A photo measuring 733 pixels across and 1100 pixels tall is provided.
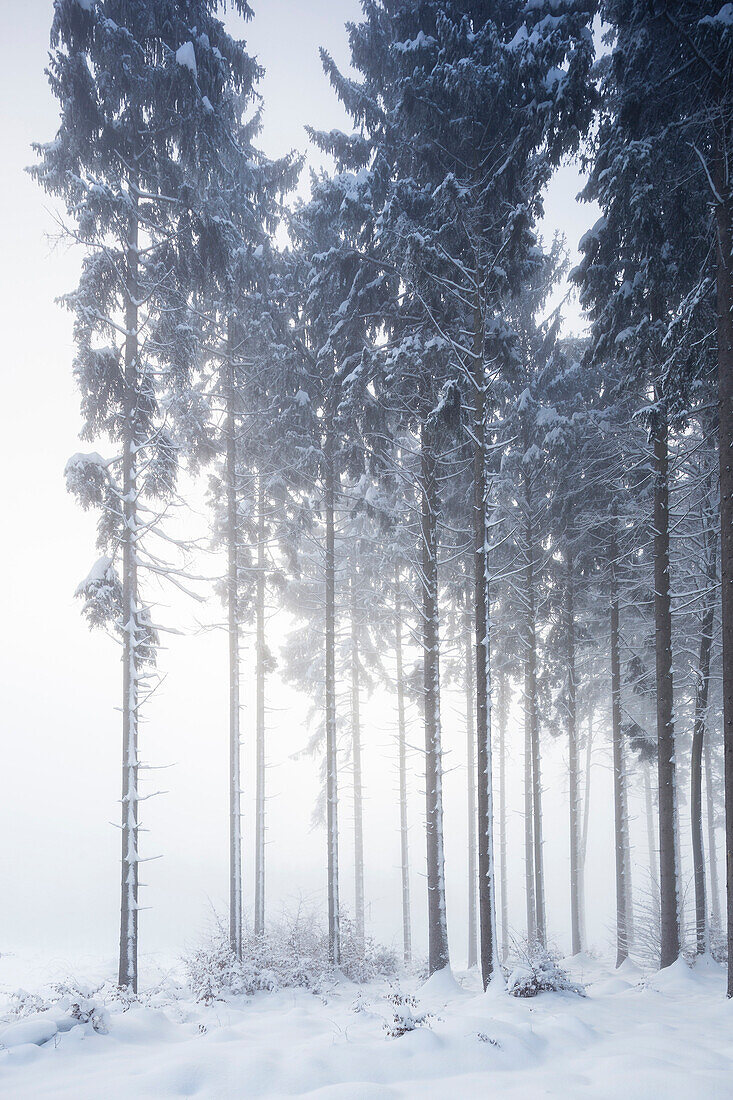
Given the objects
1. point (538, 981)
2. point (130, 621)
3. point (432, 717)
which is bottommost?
point (538, 981)

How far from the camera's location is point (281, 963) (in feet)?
30.9

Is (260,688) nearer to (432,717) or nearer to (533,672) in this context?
(432,717)

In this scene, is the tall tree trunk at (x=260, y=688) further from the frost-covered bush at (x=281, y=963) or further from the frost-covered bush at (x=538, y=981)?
the frost-covered bush at (x=538, y=981)

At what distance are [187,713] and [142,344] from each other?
2146 inches

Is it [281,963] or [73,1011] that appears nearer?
[73,1011]

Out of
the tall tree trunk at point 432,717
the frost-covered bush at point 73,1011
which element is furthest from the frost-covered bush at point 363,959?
the frost-covered bush at point 73,1011

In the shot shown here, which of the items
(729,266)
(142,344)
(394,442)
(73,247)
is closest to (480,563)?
(394,442)

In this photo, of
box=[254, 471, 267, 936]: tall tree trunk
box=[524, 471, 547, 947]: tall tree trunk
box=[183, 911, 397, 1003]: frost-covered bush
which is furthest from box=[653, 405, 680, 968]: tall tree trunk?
box=[254, 471, 267, 936]: tall tree trunk

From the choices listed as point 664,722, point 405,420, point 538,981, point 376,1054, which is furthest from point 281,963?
point 405,420

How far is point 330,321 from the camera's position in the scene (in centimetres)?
1170

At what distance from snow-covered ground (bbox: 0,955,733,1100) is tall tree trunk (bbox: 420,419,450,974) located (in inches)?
114

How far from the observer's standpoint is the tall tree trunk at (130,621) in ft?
26.6

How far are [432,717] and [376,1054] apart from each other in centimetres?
580

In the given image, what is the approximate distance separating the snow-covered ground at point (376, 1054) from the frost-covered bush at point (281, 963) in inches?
75.0
